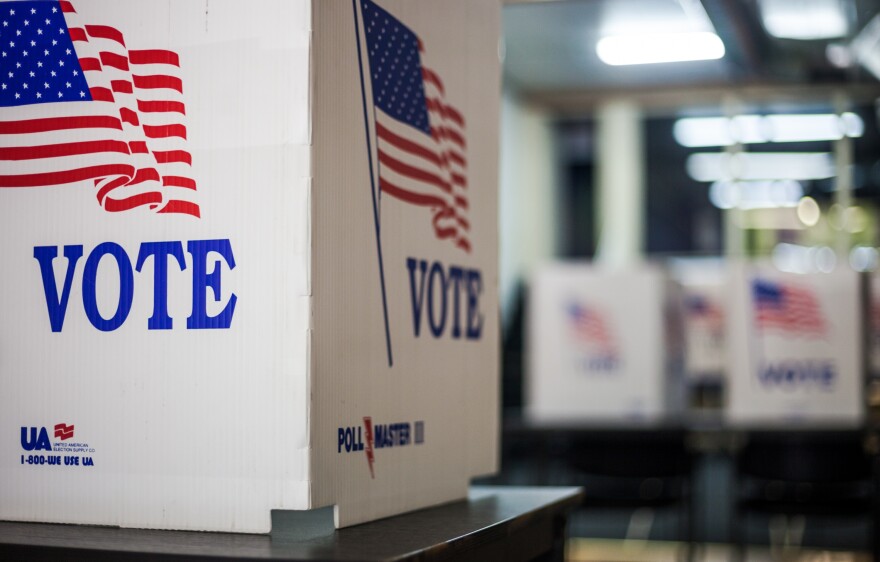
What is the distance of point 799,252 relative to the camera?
30.1ft

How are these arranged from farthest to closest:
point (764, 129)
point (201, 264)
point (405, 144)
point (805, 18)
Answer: point (764, 129)
point (805, 18)
point (405, 144)
point (201, 264)

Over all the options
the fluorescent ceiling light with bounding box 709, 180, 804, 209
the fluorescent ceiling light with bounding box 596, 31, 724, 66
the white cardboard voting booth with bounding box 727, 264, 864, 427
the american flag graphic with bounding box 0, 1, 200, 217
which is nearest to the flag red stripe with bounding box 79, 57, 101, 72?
the american flag graphic with bounding box 0, 1, 200, 217

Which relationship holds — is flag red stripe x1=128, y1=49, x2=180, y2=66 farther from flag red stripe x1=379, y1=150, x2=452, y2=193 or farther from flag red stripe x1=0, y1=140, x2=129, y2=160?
flag red stripe x1=379, y1=150, x2=452, y2=193

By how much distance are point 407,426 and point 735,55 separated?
23.6 feet

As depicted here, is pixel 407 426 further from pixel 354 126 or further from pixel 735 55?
pixel 735 55

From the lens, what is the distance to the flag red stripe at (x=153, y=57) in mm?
1158

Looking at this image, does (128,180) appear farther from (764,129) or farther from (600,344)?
(764,129)

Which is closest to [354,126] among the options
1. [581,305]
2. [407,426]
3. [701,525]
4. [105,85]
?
[105,85]

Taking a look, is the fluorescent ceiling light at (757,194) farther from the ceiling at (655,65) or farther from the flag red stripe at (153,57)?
the flag red stripe at (153,57)

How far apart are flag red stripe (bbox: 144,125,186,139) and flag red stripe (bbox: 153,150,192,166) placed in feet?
0.06

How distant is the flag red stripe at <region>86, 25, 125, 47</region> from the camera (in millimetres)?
1183

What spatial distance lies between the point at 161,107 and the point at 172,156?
0.19 ft

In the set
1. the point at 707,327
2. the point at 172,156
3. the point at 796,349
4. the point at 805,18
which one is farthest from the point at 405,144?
the point at 707,327

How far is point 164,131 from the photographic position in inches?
45.4
